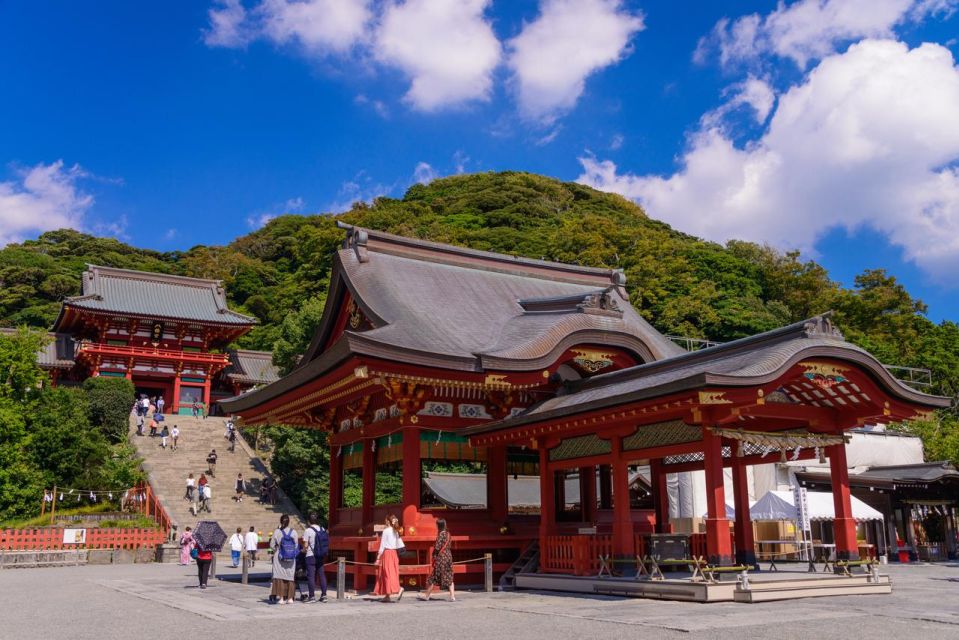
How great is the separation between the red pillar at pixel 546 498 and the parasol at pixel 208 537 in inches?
253

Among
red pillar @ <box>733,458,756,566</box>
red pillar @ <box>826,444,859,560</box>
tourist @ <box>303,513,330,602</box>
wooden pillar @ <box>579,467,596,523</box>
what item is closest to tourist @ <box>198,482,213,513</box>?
tourist @ <box>303,513,330,602</box>

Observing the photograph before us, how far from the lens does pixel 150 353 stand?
46031 mm

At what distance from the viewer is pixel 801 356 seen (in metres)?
11.5

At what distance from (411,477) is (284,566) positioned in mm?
3124

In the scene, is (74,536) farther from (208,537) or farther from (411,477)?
(411,477)

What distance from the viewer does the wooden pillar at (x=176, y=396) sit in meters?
45.8

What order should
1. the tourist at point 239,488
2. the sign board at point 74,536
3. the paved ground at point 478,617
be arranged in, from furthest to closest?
the tourist at point 239,488, the sign board at point 74,536, the paved ground at point 478,617

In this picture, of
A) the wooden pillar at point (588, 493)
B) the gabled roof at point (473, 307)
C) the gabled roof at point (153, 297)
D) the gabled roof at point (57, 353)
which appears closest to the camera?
the gabled roof at point (473, 307)

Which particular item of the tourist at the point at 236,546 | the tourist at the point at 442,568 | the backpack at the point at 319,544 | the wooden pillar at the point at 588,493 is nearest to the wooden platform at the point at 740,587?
the tourist at the point at 442,568

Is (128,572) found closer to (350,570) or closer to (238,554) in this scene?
(238,554)

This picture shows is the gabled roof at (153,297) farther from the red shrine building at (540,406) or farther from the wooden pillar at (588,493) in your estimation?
the wooden pillar at (588,493)

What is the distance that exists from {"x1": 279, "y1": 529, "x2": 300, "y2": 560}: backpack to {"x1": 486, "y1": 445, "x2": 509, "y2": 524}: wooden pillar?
4.48 metres

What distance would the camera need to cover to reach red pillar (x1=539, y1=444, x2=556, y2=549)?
14.4 m

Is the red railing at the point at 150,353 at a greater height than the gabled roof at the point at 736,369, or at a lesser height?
greater
